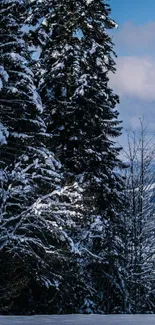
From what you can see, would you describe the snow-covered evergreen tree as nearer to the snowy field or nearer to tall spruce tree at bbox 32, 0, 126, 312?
tall spruce tree at bbox 32, 0, 126, 312

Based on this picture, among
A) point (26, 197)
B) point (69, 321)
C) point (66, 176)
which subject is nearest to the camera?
point (69, 321)

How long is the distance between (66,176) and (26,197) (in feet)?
10.6

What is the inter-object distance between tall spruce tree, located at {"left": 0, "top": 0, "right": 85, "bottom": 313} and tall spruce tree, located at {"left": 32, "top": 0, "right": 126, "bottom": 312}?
196cm

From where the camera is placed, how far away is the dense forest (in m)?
11.3

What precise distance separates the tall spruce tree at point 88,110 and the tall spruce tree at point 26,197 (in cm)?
196

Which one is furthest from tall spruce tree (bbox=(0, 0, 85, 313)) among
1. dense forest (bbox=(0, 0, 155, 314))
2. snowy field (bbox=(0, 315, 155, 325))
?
snowy field (bbox=(0, 315, 155, 325))

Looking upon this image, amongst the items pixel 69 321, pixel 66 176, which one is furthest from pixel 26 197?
pixel 69 321

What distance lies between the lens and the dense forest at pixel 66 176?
11266mm

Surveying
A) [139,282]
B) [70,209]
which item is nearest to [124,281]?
[139,282]

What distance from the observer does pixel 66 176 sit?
1467cm

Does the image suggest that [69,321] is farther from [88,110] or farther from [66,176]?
[88,110]

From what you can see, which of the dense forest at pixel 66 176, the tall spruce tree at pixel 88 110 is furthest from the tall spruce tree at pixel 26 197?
the tall spruce tree at pixel 88 110

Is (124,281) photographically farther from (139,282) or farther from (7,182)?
(7,182)

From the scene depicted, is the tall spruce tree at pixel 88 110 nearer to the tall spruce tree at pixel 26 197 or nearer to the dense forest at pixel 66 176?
the dense forest at pixel 66 176
